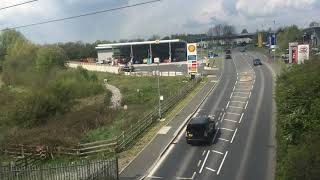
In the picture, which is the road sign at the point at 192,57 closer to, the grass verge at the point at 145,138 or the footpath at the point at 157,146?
the footpath at the point at 157,146

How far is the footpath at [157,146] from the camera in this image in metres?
32.3

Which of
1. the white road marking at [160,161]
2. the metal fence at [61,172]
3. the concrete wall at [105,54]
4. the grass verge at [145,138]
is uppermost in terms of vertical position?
the concrete wall at [105,54]

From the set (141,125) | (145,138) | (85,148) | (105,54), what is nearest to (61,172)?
(85,148)

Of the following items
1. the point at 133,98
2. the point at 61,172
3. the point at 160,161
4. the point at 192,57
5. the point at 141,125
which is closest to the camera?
the point at 61,172

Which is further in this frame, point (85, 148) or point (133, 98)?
point (133, 98)

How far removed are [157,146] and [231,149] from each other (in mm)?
5751

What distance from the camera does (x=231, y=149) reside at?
37562mm

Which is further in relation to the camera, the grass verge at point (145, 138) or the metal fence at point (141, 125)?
the metal fence at point (141, 125)

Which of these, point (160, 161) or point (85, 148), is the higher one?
point (85, 148)

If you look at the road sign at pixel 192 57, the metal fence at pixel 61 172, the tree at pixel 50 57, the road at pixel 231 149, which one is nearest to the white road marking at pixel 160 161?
the road at pixel 231 149

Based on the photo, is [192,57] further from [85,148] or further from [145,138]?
[85,148]

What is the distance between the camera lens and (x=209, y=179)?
30.7 meters

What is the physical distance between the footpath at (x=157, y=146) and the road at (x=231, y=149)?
567 mm

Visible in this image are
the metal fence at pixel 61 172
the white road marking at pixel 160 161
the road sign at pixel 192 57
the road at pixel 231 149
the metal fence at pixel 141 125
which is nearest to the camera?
the metal fence at pixel 61 172
